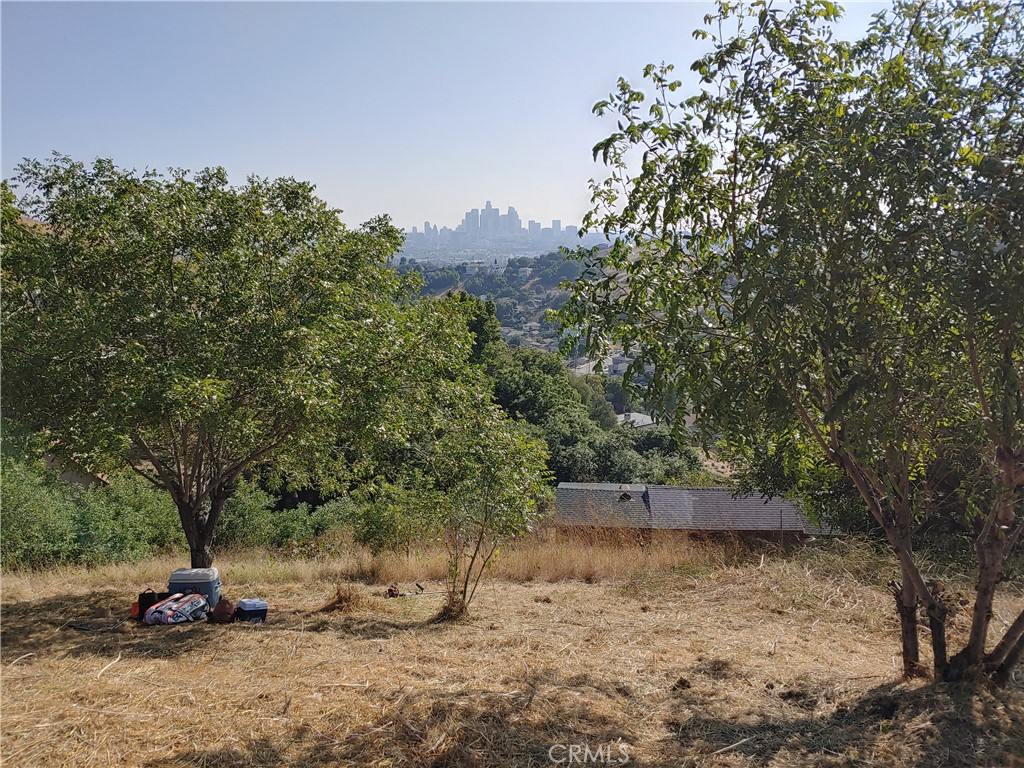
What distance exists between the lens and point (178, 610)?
24.0 ft

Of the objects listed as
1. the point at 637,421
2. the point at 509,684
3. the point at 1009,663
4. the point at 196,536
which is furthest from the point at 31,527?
the point at 637,421

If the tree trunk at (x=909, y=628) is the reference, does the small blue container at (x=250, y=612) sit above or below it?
below

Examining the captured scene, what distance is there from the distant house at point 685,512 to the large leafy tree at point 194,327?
8.07m

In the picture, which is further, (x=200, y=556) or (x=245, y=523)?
(x=245, y=523)

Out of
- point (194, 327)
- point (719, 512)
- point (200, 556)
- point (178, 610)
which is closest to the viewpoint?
point (194, 327)

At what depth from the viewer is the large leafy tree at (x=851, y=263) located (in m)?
3.37

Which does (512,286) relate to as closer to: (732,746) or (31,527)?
(31,527)

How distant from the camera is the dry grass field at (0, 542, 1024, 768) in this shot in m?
3.96

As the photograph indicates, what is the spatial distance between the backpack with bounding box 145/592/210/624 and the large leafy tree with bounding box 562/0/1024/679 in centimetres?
533

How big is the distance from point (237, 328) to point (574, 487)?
44.3 feet

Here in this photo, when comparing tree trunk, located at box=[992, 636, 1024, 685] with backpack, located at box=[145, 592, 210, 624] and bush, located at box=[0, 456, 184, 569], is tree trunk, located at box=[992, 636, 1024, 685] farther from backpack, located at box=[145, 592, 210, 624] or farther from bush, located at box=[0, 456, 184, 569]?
bush, located at box=[0, 456, 184, 569]

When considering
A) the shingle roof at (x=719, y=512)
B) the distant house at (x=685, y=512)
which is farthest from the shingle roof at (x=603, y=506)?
the shingle roof at (x=719, y=512)

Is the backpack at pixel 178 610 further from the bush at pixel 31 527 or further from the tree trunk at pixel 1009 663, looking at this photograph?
the tree trunk at pixel 1009 663

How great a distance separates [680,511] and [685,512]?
11 centimetres
